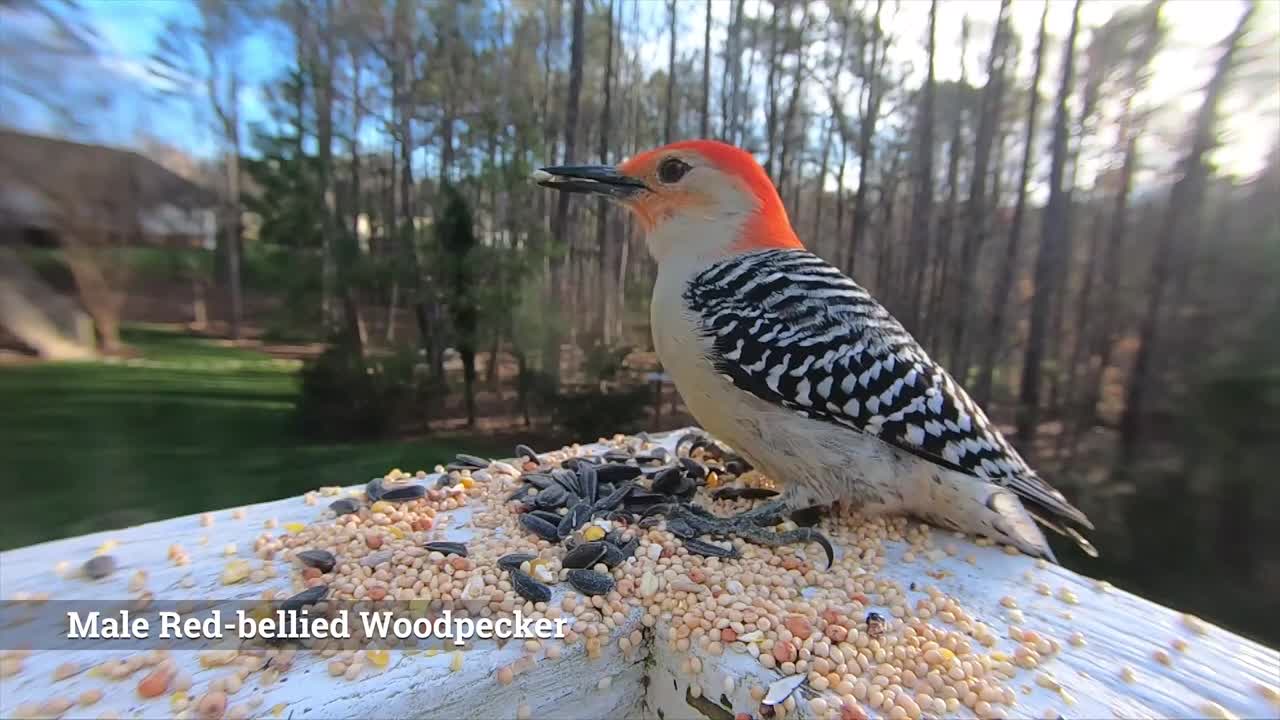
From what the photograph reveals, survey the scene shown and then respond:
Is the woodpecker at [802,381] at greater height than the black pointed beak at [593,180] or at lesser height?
lesser

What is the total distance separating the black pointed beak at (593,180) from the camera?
182 cm

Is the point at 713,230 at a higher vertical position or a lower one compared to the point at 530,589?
higher

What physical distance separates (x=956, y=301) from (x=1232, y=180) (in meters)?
1.52

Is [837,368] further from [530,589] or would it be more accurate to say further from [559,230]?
[559,230]

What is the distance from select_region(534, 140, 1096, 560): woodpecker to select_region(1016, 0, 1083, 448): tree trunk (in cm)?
266

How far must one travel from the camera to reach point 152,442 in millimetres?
3145

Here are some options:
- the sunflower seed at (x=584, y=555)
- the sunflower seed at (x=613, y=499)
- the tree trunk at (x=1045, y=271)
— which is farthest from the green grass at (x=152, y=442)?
the tree trunk at (x=1045, y=271)

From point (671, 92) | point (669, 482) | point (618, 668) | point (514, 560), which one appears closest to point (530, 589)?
point (514, 560)

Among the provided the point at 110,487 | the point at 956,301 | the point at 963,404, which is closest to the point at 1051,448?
the point at 956,301

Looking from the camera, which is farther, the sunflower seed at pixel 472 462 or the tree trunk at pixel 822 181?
the tree trunk at pixel 822 181

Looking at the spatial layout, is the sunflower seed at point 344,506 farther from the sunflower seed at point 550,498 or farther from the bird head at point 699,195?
the bird head at point 699,195

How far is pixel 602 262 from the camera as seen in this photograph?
435 cm

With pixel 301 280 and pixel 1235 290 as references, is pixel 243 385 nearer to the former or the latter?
pixel 301 280

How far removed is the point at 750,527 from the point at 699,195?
0.98 meters
